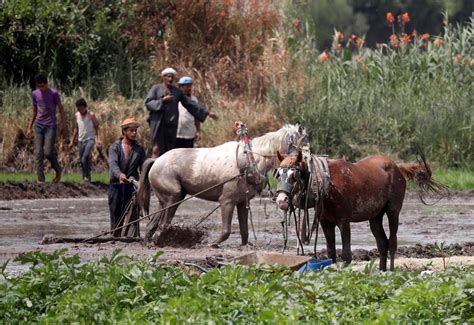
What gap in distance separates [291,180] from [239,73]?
1630 cm

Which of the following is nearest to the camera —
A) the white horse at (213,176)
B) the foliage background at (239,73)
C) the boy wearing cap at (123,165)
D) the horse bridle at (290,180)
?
the horse bridle at (290,180)

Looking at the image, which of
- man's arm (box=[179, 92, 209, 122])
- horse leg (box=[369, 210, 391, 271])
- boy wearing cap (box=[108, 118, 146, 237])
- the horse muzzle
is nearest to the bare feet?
man's arm (box=[179, 92, 209, 122])

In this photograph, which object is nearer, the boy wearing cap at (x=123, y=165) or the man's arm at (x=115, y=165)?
the man's arm at (x=115, y=165)

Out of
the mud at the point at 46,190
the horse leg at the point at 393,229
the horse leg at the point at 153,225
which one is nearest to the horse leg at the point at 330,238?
the horse leg at the point at 393,229

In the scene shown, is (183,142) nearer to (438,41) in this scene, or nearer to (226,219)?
(226,219)

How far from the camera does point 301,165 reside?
42.1 feet

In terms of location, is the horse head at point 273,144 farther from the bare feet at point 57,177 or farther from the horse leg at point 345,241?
the bare feet at point 57,177

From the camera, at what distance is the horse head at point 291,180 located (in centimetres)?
1255

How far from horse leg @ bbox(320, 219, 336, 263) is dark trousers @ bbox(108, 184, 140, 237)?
162 inches

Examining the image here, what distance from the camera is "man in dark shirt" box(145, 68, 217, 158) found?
769 inches

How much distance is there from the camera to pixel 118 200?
1673 centimetres

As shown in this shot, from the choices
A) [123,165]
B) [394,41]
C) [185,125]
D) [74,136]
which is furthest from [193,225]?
[394,41]

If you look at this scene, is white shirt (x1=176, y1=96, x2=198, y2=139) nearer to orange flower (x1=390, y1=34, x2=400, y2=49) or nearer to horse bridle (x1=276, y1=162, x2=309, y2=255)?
horse bridle (x1=276, y1=162, x2=309, y2=255)

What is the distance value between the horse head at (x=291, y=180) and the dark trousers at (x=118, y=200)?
4359 millimetres
